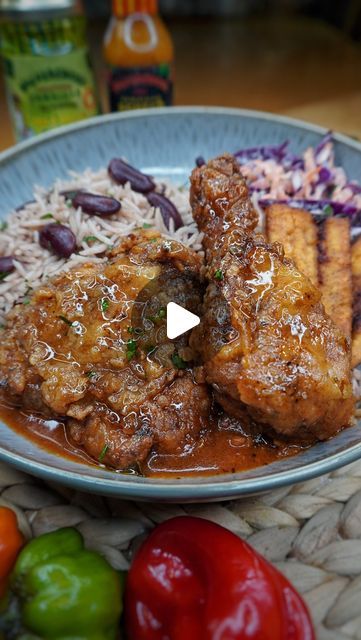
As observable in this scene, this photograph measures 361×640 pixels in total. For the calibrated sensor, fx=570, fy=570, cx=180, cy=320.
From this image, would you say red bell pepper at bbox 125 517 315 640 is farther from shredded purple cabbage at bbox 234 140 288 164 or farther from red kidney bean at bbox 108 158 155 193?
shredded purple cabbage at bbox 234 140 288 164

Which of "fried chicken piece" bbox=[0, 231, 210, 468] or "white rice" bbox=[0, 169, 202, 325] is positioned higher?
"white rice" bbox=[0, 169, 202, 325]

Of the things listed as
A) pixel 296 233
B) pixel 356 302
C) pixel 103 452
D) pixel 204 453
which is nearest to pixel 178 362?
pixel 204 453

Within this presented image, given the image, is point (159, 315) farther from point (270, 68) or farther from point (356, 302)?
point (270, 68)

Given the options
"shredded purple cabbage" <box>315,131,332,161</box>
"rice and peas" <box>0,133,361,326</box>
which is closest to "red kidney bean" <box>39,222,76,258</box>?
"rice and peas" <box>0,133,361,326</box>

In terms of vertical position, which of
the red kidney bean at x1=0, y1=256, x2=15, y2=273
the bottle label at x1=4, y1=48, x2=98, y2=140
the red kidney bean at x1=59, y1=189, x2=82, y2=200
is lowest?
the red kidney bean at x1=0, y1=256, x2=15, y2=273

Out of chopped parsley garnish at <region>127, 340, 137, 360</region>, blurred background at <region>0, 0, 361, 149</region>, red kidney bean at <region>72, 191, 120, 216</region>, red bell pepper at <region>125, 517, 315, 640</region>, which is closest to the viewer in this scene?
red bell pepper at <region>125, 517, 315, 640</region>

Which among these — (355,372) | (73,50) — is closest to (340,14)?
(73,50)

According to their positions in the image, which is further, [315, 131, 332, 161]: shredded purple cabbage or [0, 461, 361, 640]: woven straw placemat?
[315, 131, 332, 161]: shredded purple cabbage

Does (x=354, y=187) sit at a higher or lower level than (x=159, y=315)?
higher
